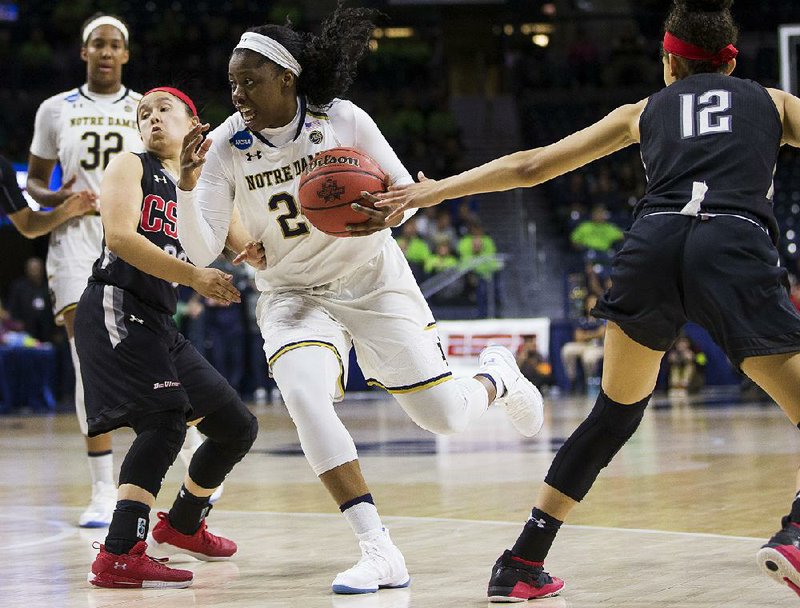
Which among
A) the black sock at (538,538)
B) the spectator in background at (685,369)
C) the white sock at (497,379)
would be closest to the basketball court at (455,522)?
the black sock at (538,538)

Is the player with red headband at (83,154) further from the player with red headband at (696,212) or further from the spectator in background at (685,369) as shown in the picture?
the spectator in background at (685,369)

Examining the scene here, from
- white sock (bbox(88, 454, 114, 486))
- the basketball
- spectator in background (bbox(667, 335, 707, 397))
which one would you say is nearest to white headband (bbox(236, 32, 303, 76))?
the basketball

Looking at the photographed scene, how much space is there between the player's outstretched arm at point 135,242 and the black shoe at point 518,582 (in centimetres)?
131

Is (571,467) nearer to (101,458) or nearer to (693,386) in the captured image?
(101,458)

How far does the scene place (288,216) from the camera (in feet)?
15.4

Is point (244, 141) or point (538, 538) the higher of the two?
point (244, 141)

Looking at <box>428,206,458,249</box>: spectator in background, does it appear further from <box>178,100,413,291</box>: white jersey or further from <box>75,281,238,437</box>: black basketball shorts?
<box>178,100,413,291</box>: white jersey

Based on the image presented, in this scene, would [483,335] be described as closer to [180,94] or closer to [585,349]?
[585,349]

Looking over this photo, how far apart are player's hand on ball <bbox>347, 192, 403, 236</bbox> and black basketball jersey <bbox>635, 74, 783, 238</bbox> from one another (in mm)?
904

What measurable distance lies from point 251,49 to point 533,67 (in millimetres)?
20112

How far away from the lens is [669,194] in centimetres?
370

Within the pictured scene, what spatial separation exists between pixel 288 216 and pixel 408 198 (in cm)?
82

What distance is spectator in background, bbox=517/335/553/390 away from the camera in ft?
52.9

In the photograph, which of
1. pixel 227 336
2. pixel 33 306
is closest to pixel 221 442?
pixel 227 336
